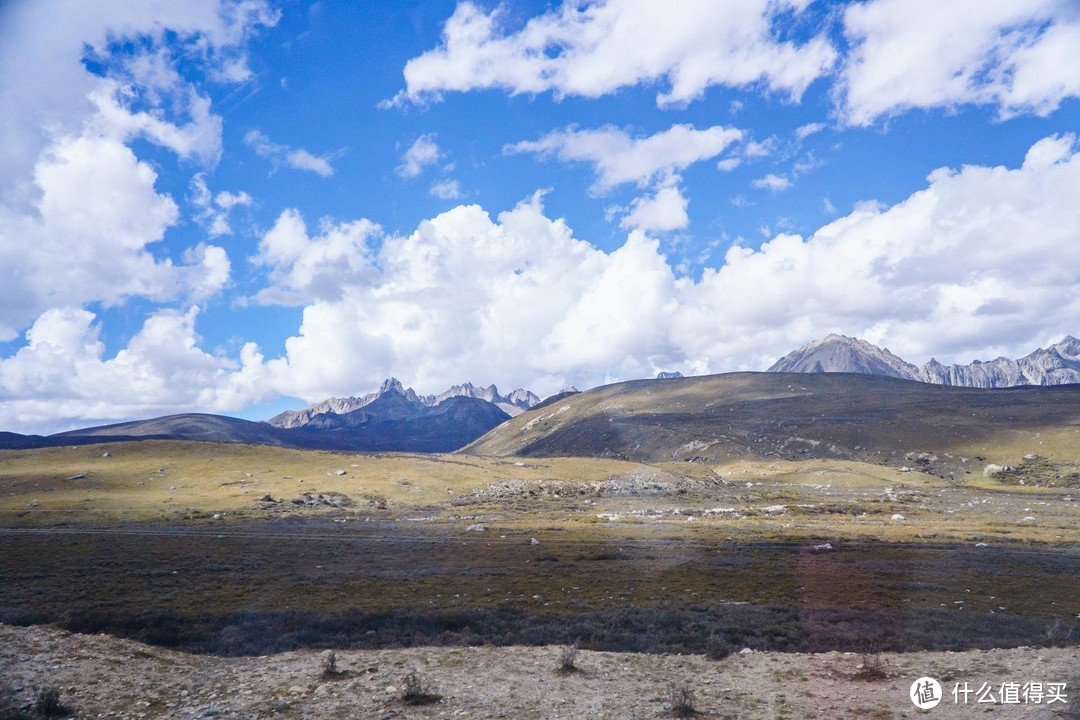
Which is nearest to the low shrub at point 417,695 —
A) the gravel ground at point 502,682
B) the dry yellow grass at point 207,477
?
the gravel ground at point 502,682

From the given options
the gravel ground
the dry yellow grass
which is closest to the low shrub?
the gravel ground

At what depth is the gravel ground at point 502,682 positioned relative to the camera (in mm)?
17750

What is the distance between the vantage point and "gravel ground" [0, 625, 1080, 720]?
17750 mm

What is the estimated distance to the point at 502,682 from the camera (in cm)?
2058

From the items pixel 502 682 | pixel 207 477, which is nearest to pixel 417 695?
pixel 502 682

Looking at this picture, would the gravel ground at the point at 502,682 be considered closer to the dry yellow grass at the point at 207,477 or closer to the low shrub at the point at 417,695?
the low shrub at the point at 417,695

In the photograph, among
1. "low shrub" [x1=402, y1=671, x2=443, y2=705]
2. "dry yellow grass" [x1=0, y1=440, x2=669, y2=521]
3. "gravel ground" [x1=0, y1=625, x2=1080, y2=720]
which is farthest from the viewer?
"dry yellow grass" [x1=0, y1=440, x2=669, y2=521]

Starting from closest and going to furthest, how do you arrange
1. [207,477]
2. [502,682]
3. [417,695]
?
[417,695]
[502,682]
[207,477]

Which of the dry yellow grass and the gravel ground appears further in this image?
the dry yellow grass

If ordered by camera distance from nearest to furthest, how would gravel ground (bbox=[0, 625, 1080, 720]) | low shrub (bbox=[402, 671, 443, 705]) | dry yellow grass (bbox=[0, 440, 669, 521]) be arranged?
gravel ground (bbox=[0, 625, 1080, 720])
low shrub (bbox=[402, 671, 443, 705])
dry yellow grass (bbox=[0, 440, 669, 521])

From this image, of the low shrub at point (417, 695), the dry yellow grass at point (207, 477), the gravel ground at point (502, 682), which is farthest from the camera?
the dry yellow grass at point (207, 477)

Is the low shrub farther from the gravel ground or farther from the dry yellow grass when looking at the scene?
the dry yellow grass

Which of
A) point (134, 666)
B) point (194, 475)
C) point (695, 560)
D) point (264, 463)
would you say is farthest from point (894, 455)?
point (134, 666)

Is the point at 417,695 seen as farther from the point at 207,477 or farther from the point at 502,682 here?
the point at 207,477
